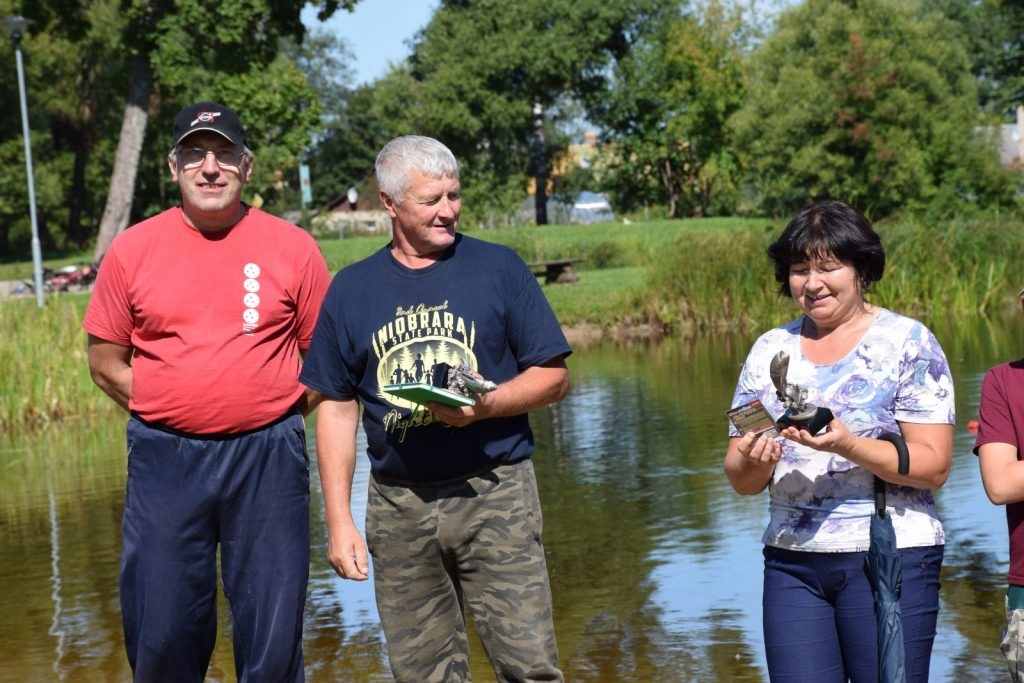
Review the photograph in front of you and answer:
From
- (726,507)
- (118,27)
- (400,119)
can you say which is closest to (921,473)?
(726,507)

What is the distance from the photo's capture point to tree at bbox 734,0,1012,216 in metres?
43.4

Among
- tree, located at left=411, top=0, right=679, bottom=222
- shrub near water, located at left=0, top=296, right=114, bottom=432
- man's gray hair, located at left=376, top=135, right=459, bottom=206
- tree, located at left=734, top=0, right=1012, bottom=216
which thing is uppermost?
tree, located at left=411, top=0, right=679, bottom=222

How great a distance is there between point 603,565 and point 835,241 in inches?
185

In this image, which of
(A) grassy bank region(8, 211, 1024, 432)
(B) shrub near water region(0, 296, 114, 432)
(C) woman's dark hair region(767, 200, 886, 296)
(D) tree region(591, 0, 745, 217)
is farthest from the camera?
(D) tree region(591, 0, 745, 217)

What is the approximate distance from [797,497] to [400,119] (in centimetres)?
6414

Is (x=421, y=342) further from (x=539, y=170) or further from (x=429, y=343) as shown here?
(x=539, y=170)

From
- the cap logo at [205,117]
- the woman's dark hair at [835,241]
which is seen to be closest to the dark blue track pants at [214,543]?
the cap logo at [205,117]

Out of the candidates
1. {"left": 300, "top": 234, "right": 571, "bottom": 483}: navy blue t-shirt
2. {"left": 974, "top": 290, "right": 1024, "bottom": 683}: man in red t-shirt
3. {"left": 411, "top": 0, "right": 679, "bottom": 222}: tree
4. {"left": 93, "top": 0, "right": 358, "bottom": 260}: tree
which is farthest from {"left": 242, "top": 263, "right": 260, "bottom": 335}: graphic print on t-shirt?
{"left": 411, "top": 0, "right": 679, "bottom": 222}: tree

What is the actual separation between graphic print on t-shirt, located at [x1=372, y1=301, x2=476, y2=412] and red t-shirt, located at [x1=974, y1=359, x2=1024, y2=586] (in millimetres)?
1339

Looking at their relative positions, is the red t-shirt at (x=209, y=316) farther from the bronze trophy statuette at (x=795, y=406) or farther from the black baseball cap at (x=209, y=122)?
the bronze trophy statuette at (x=795, y=406)

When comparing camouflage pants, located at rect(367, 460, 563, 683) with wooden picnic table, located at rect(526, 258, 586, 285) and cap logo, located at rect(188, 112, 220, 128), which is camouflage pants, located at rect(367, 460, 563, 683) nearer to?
cap logo, located at rect(188, 112, 220, 128)

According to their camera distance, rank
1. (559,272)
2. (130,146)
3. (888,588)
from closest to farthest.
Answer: (888,588), (559,272), (130,146)

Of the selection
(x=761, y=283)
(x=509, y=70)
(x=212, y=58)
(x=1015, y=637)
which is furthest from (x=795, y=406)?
(x=509, y=70)

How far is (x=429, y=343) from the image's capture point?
4320mm
